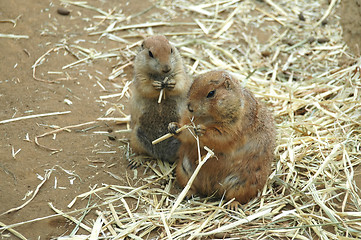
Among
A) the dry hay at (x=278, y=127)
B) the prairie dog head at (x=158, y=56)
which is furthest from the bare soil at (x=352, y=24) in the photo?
the prairie dog head at (x=158, y=56)

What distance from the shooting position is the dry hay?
4.85 m

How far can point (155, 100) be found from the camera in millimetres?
6164

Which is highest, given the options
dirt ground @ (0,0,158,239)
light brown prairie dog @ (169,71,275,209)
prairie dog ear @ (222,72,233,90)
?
prairie dog ear @ (222,72,233,90)

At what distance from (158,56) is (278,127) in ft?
6.56

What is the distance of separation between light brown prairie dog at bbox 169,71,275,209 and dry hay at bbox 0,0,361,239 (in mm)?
239

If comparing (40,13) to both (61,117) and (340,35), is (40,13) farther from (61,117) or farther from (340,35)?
(340,35)

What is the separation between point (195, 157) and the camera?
5.32 meters

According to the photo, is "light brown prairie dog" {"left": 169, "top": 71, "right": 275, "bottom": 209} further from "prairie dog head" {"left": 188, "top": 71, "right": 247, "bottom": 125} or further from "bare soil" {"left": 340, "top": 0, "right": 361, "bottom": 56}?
"bare soil" {"left": 340, "top": 0, "right": 361, "bottom": 56}

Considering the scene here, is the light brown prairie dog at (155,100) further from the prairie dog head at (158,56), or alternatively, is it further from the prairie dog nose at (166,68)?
the prairie dog nose at (166,68)

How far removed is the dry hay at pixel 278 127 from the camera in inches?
191

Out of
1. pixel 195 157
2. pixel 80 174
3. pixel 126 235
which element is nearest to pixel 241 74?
pixel 195 157

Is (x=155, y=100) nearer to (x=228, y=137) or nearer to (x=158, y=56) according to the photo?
(x=158, y=56)

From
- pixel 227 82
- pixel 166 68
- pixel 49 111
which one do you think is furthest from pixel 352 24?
pixel 49 111

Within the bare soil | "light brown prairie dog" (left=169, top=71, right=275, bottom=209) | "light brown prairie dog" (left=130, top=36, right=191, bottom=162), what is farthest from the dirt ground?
the bare soil
